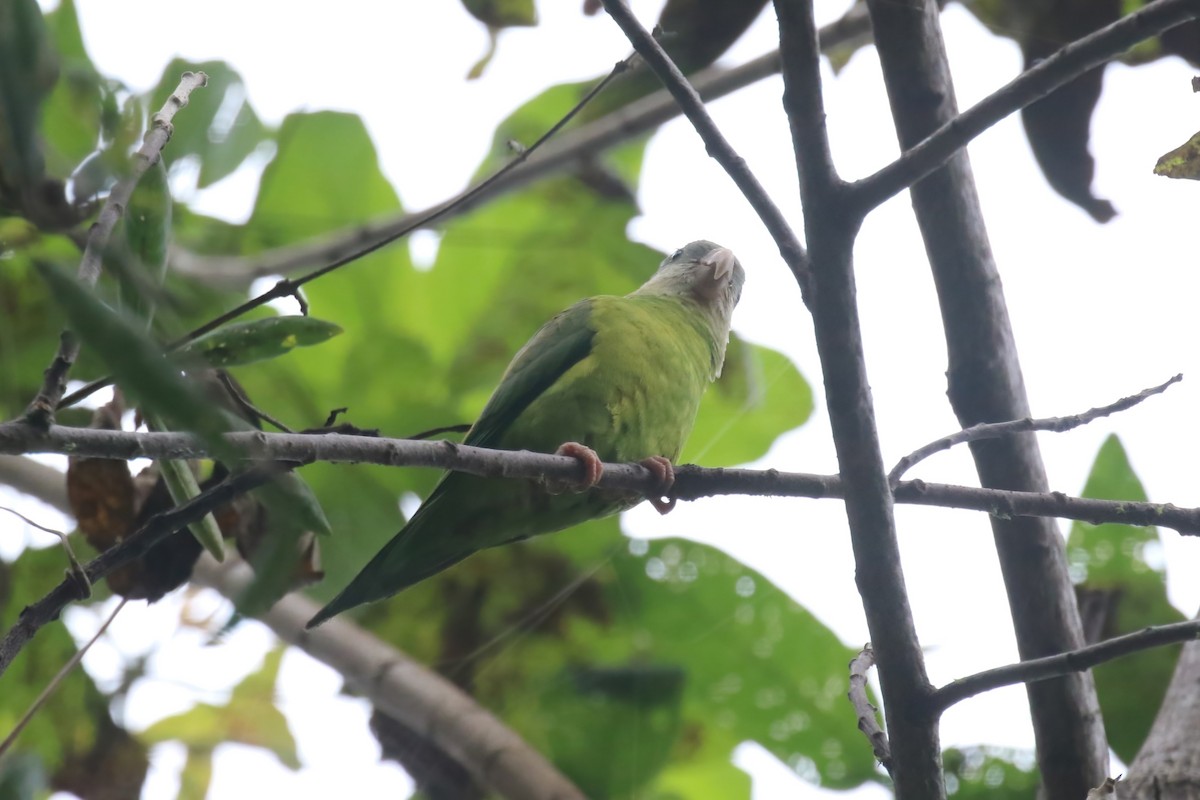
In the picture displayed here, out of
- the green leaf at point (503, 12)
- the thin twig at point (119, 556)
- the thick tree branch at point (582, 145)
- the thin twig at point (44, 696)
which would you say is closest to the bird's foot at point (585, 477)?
the thin twig at point (119, 556)

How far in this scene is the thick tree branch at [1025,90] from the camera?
5.16 feet

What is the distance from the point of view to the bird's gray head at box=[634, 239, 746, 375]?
3.87 m

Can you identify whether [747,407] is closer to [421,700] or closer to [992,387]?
[992,387]

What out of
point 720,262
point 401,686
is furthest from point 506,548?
point 720,262

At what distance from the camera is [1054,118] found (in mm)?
2924

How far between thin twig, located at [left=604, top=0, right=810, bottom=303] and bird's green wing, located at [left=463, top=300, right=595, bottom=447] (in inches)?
46.5

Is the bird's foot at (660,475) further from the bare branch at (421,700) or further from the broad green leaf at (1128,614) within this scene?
the broad green leaf at (1128,614)

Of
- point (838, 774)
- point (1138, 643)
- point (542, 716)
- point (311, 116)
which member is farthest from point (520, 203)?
point (1138, 643)

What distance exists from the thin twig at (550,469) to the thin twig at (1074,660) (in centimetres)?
41

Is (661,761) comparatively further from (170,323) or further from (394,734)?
(170,323)

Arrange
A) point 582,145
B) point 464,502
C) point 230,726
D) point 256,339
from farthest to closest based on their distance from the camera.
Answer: point 230,726 → point 582,145 → point 464,502 → point 256,339

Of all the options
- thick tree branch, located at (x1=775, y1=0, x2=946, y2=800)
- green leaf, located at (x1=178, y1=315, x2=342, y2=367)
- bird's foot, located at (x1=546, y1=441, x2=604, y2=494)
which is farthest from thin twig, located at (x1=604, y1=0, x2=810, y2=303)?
green leaf, located at (x1=178, y1=315, x2=342, y2=367)

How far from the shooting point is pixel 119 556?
5.43 feet

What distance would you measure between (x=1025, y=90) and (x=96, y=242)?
1.41 meters
